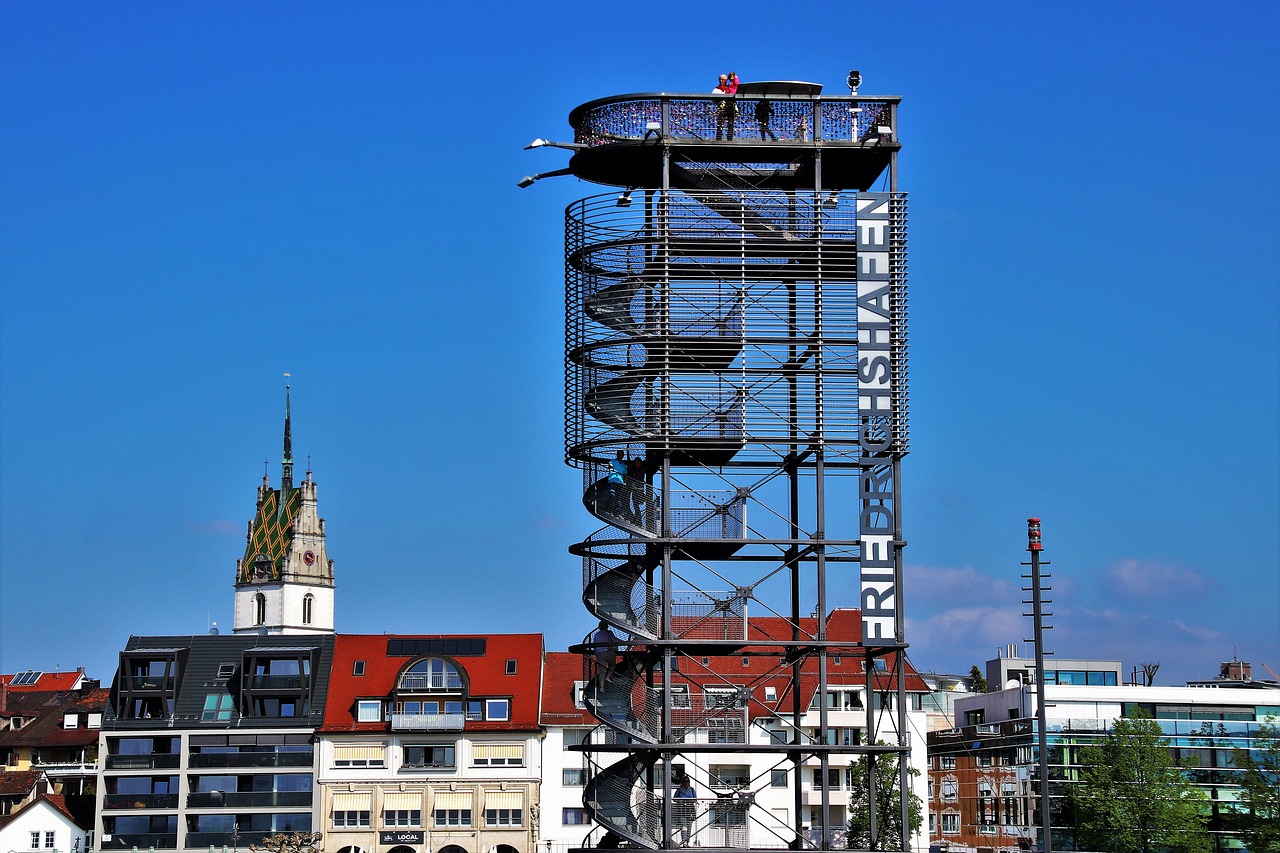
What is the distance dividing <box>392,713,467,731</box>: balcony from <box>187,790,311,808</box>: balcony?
6.11 metres

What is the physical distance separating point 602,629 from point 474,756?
157 feet

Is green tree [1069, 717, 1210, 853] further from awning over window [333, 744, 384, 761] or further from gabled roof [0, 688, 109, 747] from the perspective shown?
gabled roof [0, 688, 109, 747]

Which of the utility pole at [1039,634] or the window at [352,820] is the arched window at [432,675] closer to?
the window at [352,820]

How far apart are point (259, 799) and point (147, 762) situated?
6755 mm

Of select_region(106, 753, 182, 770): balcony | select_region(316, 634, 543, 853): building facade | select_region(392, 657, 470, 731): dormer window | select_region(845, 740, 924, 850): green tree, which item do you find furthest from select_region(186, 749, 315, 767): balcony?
select_region(845, 740, 924, 850): green tree

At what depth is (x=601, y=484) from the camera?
193ft

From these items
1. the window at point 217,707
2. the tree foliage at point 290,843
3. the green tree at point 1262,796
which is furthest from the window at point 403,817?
the green tree at point 1262,796

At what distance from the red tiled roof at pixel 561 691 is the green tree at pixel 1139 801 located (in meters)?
26.2

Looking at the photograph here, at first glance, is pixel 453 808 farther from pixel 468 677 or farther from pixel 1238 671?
pixel 1238 671

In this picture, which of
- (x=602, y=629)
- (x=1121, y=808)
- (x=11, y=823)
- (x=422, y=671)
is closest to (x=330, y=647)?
(x=422, y=671)

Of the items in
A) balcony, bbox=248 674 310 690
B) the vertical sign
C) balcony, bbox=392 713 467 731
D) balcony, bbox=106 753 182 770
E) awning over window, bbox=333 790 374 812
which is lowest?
awning over window, bbox=333 790 374 812

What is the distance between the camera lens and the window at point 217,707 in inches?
4269

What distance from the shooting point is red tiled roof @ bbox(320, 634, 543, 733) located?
4163 inches

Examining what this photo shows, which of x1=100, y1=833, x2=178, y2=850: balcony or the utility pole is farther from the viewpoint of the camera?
x1=100, y1=833, x2=178, y2=850: balcony
